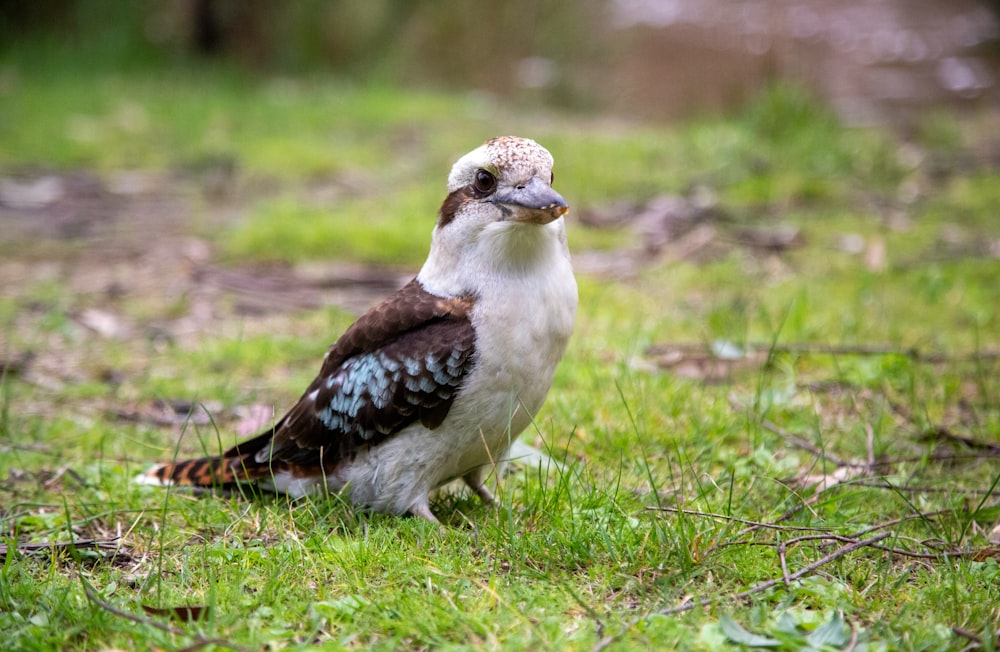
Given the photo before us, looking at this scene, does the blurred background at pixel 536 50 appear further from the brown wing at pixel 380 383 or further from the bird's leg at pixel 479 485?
the brown wing at pixel 380 383

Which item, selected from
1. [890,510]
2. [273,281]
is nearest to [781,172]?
[273,281]

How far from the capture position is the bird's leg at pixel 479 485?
368 centimetres

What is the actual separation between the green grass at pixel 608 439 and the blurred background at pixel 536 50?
3.40m

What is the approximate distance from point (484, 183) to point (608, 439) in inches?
45.2

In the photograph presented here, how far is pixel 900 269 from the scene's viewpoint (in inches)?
243

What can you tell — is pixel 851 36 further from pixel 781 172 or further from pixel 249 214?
pixel 249 214

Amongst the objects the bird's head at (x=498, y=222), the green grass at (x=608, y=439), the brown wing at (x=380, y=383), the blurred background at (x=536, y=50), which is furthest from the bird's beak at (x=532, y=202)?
the blurred background at (x=536, y=50)

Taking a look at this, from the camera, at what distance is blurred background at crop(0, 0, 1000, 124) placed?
1183cm

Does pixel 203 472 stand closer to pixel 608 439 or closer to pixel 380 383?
pixel 380 383

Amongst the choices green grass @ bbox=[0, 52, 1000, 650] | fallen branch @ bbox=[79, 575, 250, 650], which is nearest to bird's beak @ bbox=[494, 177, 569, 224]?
green grass @ bbox=[0, 52, 1000, 650]

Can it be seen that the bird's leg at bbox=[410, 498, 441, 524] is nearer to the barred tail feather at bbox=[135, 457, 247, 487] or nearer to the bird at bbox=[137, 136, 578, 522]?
the bird at bbox=[137, 136, 578, 522]

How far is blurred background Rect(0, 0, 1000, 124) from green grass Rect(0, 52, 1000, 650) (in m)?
3.40

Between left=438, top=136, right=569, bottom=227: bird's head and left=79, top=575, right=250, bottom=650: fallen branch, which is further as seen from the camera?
left=438, top=136, right=569, bottom=227: bird's head

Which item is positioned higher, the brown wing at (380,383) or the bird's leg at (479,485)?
the brown wing at (380,383)
